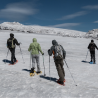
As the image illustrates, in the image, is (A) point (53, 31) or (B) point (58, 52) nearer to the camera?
(B) point (58, 52)

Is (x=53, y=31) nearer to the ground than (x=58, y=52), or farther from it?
farther from it

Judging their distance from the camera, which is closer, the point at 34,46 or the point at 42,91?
the point at 42,91

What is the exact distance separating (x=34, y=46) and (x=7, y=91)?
9.23 feet

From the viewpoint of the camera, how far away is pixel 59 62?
5855 mm

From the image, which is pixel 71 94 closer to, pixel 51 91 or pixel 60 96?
pixel 60 96

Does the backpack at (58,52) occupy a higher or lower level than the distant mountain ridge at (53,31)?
lower

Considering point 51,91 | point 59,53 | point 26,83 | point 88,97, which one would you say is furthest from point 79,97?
point 26,83

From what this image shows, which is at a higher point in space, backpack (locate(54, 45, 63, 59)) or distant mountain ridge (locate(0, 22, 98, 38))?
distant mountain ridge (locate(0, 22, 98, 38))

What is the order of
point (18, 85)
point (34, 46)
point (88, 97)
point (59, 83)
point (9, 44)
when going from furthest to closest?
point (9, 44), point (34, 46), point (59, 83), point (18, 85), point (88, 97)

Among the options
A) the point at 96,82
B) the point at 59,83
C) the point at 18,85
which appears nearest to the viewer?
the point at 18,85

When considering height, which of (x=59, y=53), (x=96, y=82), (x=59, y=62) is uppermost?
(x=59, y=53)

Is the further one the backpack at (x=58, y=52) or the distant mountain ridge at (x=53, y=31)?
the distant mountain ridge at (x=53, y=31)

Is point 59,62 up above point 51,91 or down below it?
above

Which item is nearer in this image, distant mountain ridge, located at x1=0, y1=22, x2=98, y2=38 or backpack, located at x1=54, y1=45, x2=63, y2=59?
backpack, located at x1=54, y1=45, x2=63, y2=59
